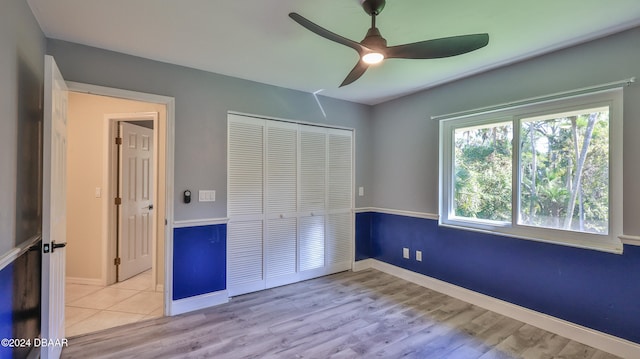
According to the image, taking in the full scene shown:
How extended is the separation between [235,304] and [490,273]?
2.58m

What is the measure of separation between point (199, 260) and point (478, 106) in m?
3.23

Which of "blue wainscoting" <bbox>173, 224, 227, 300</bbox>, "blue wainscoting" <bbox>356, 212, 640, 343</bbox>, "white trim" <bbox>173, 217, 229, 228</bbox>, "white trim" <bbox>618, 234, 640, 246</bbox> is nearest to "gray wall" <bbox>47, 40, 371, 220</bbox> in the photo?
"white trim" <bbox>173, 217, 229, 228</bbox>

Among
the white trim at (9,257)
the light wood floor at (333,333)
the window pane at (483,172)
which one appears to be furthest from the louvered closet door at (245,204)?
the window pane at (483,172)

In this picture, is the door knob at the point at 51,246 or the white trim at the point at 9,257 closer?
the white trim at the point at 9,257

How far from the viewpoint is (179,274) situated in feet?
9.00

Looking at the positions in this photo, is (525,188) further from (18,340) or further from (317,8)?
(18,340)

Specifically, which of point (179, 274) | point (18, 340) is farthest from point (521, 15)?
point (18, 340)

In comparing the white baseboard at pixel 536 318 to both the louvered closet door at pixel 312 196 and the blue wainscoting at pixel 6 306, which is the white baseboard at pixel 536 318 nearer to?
the louvered closet door at pixel 312 196

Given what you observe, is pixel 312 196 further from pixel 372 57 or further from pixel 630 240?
pixel 630 240

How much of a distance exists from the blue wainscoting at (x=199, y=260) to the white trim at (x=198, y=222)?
3 centimetres

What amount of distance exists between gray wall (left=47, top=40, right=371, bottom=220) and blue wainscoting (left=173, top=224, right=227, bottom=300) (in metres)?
0.16

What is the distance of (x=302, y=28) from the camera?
6.76 feet

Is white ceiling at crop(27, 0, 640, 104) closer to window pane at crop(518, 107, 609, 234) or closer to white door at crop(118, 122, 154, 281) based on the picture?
window pane at crop(518, 107, 609, 234)

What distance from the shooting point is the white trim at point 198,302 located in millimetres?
2717
